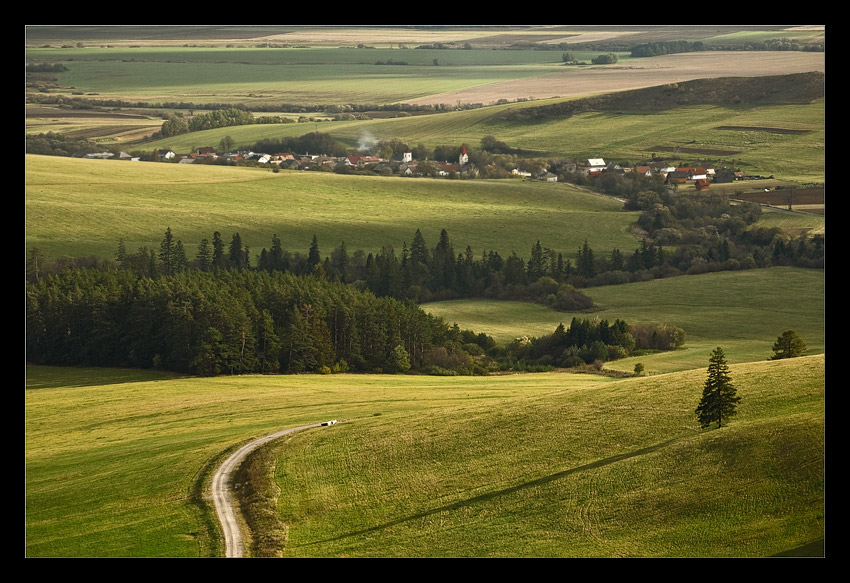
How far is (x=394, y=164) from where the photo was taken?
5896 inches

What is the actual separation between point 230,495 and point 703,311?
56721 millimetres

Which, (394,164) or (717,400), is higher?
(394,164)

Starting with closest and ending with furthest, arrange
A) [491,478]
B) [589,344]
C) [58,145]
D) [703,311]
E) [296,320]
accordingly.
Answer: [491,478] < [296,320] < [589,344] < [703,311] < [58,145]

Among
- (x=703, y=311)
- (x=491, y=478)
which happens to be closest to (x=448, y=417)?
(x=491, y=478)

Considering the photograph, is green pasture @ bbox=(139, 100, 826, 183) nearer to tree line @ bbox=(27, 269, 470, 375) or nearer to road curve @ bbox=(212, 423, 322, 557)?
tree line @ bbox=(27, 269, 470, 375)

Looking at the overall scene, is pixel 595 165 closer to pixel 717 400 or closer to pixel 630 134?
pixel 630 134

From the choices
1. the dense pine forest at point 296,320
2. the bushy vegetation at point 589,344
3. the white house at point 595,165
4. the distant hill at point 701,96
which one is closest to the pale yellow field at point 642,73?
the distant hill at point 701,96

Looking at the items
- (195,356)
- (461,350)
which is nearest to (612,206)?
(461,350)

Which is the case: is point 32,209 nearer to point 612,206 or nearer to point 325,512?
point 612,206

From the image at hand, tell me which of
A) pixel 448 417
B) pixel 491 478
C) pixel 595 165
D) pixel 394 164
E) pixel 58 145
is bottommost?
pixel 491 478

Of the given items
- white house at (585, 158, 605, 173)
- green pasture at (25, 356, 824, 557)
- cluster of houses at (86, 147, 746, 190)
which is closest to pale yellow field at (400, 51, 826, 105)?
white house at (585, 158, 605, 173)

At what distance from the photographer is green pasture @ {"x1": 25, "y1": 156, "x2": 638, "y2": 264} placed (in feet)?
350

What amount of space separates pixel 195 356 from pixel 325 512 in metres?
30.4

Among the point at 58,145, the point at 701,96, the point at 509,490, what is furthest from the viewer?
the point at 701,96
